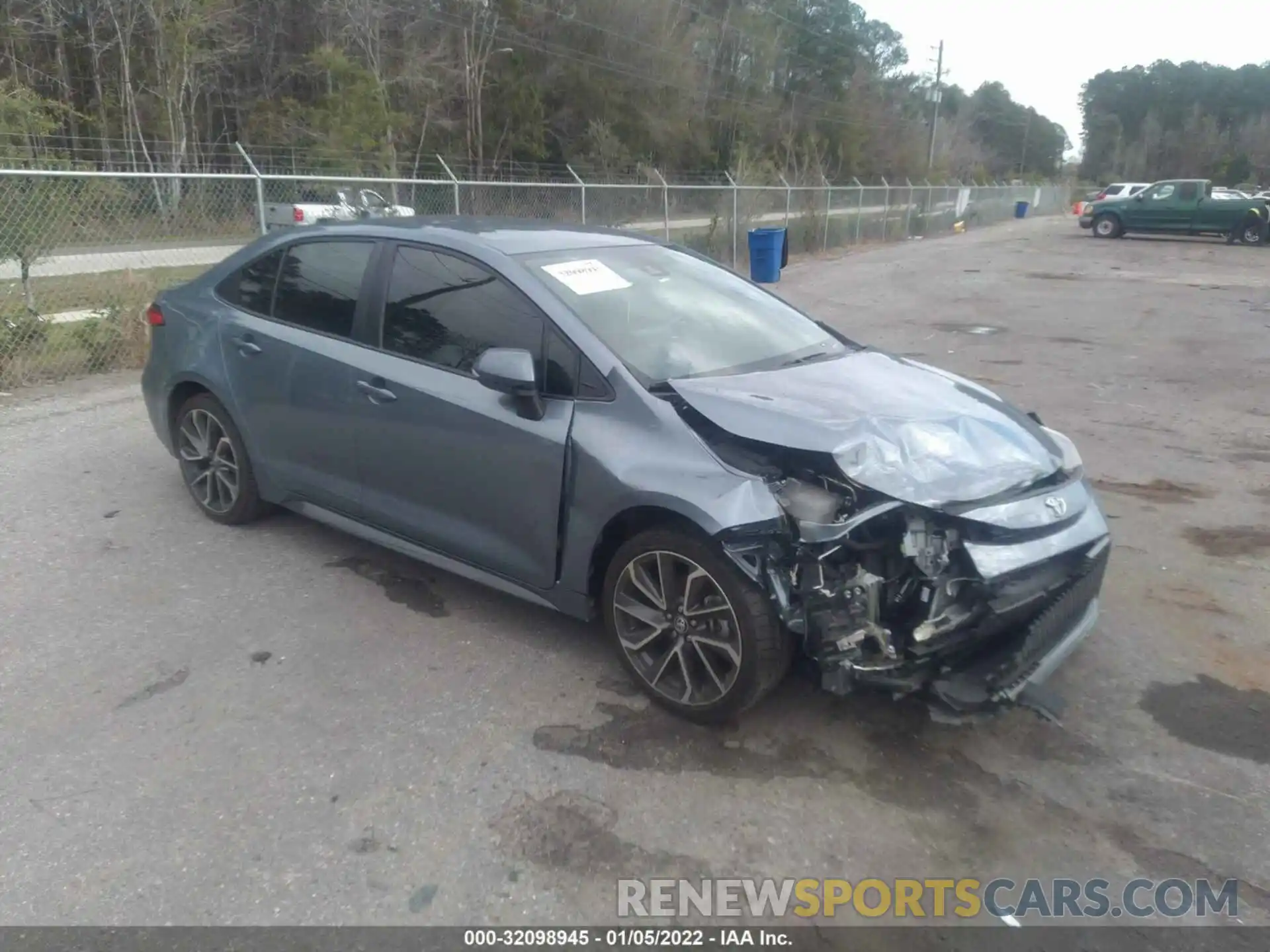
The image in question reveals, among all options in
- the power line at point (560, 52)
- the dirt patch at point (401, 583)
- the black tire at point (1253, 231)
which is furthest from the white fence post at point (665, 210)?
the power line at point (560, 52)

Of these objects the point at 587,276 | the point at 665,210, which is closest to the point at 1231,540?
the point at 587,276

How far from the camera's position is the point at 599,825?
2.95m

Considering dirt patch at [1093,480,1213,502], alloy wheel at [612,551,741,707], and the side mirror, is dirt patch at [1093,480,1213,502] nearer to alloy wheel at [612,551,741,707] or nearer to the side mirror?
alloy wheel at [612,551,741,707]

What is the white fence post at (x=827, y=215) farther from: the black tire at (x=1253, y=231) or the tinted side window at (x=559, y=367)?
the tinted side window at (x=559, y=367)

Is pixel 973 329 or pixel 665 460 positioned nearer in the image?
pixel 665 460

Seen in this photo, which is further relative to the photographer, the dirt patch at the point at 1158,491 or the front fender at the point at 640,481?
the dirt patch at the point at 1158,491

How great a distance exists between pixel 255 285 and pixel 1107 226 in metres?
32.6

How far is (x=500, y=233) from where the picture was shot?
14.1 ft

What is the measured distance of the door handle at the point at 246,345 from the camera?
473cm

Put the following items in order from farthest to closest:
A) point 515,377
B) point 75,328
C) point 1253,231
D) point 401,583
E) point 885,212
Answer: point 885,212
point 1253,231
point 75,328
point 401,583
point 515,377

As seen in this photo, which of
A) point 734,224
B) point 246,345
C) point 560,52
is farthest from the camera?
point 560,52

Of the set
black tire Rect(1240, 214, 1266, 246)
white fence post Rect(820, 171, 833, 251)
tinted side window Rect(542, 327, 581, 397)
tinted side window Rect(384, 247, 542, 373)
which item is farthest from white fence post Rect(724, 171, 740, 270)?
black tire Rect(1240, 214, 1266, 246)

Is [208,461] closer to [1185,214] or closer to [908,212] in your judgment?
[908,212]

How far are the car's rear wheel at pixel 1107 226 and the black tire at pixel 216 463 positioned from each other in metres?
32.5
